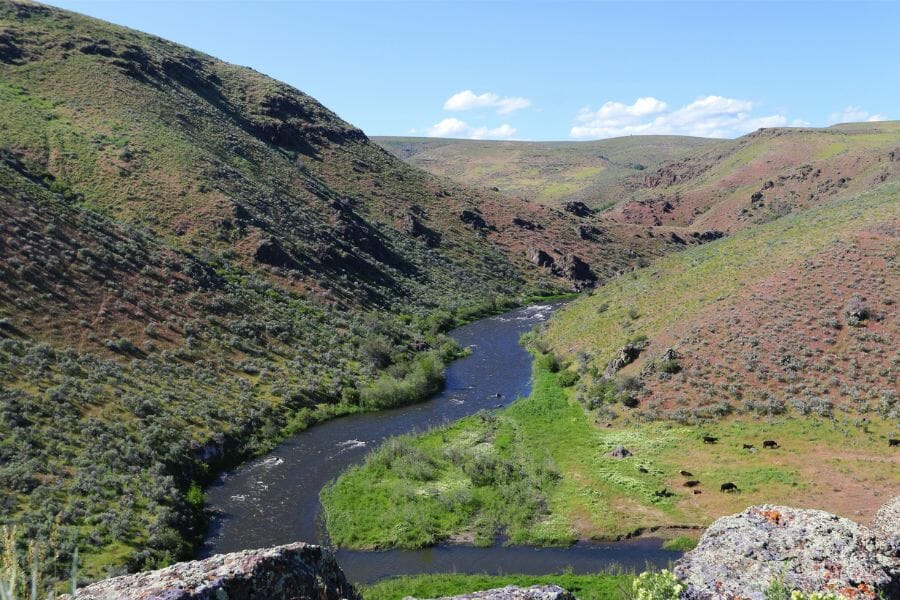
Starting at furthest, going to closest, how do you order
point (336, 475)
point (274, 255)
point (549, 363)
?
point (274, 255)
point (549, 363)
point (336, 475)

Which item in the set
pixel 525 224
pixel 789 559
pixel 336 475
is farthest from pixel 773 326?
pixel 525 224

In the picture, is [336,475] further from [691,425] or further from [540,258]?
[540,258]

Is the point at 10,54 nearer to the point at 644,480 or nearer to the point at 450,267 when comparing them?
the point at 450,267

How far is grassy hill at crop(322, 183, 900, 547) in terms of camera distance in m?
34.3

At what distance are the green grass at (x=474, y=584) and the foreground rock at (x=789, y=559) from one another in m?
12.9

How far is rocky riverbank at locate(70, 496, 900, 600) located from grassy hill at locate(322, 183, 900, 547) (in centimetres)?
1910

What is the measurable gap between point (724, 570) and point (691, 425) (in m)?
32.1

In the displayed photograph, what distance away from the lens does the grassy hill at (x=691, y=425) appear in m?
34.3

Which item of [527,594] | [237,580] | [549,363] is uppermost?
[237,580]

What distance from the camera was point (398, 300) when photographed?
8762cm

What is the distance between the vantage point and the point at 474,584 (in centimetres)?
2783

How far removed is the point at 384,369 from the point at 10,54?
8904cm

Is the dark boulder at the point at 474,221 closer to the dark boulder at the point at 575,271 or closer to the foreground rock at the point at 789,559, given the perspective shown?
the dark boulder at the point at 575,271

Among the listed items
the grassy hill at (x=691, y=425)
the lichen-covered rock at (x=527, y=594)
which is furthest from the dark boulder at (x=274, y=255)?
the lichen-covered rock at (x=527, y=594)
